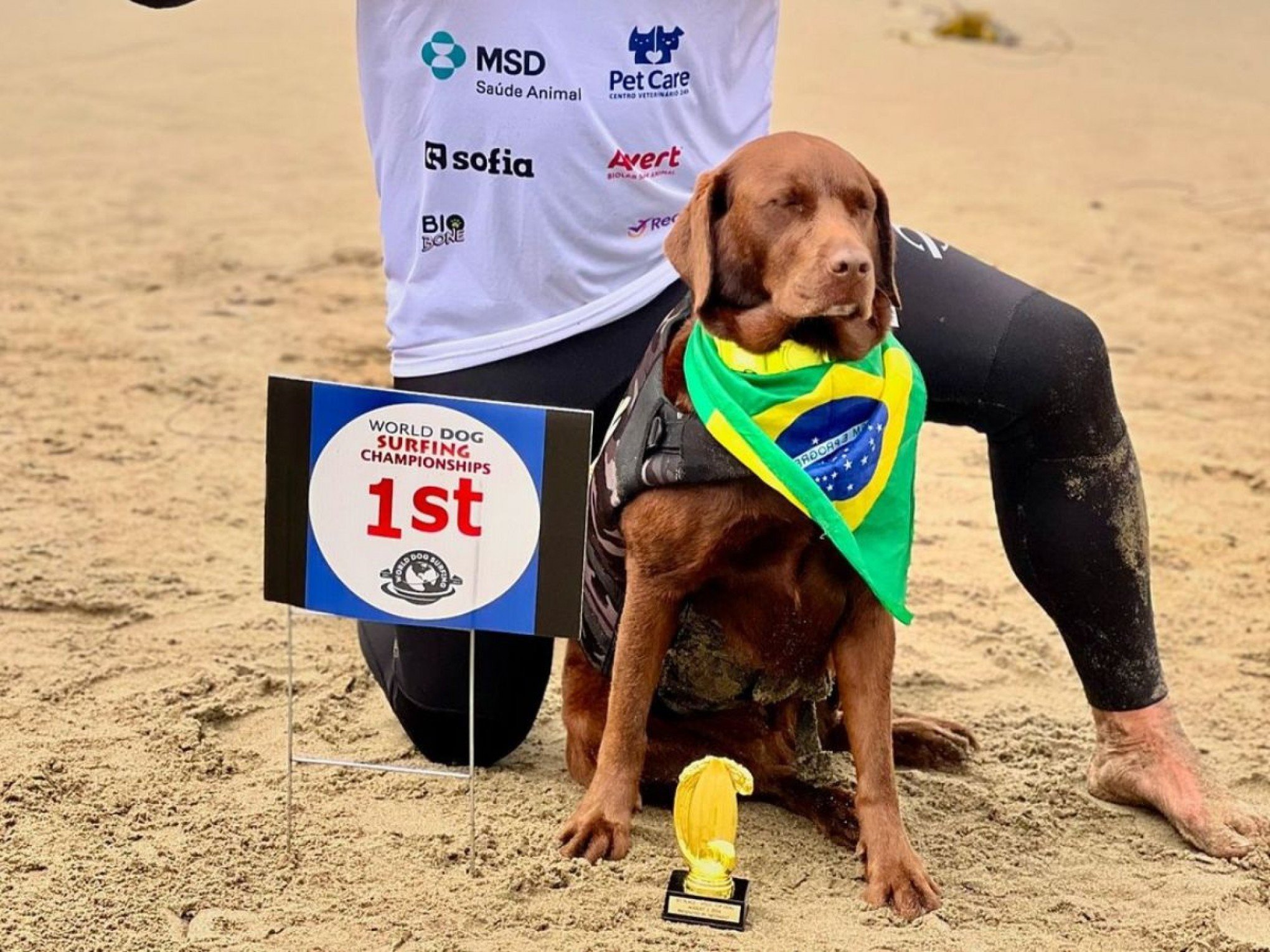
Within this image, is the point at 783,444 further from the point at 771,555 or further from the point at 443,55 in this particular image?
the point at 443,55

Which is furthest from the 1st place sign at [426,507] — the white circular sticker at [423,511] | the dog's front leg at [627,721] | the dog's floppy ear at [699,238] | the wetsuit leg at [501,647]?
the wetsuit leg at [501,647]

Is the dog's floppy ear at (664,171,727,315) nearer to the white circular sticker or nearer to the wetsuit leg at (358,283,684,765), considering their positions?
the white circular sticker

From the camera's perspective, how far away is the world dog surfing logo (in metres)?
2.72

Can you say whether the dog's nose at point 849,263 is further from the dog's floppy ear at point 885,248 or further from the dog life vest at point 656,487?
the dog life vest at point 656,487

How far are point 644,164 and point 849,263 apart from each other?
754 millimetres

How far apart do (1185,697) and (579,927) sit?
1.62m

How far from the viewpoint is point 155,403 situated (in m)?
5.22

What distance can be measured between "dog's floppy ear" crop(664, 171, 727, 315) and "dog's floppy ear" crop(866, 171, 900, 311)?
237 mm

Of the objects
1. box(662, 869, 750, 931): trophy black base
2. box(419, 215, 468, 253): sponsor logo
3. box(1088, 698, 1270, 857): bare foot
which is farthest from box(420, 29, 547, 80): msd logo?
box(1088, 698, 1270, 857): bare foot

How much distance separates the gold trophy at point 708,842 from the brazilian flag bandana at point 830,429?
365mm

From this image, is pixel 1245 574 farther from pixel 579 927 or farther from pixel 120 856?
pixel 120 856

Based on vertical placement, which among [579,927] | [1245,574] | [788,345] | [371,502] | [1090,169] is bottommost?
[579,927]

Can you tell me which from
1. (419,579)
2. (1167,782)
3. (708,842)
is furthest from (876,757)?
(419,579)

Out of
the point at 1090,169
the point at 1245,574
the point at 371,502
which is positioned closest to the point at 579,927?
the point at 371,502
